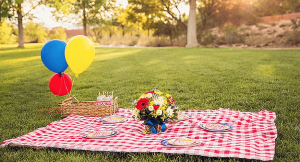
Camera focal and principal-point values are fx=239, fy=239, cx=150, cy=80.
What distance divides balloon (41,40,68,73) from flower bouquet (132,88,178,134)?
177cm

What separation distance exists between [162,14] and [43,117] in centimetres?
2384

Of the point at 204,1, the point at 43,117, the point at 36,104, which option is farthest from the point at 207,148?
the point at 204,1

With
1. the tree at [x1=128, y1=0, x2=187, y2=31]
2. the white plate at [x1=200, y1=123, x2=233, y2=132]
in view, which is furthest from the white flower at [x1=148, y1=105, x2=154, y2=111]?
the tree at [x1=128, y1=0, x2=187, y2=31]

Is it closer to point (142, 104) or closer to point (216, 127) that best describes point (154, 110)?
point (142, 104)

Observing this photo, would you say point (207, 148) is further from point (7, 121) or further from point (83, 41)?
point (7, 121)

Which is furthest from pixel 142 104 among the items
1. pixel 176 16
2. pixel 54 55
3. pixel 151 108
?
pixel 176 16

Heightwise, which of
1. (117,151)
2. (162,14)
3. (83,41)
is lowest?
(117,151)

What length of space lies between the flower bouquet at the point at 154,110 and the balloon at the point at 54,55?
5.82 feet

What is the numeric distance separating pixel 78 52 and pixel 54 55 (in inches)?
19.2

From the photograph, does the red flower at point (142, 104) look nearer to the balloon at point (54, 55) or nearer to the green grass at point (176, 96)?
the green grass at point (176, 96)

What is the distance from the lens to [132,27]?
148 ft

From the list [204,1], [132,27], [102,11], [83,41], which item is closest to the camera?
[83,41]

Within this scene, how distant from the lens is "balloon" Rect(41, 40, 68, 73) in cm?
398

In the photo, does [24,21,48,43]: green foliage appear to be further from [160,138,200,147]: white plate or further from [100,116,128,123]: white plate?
[160,138,200,147]: white plate
